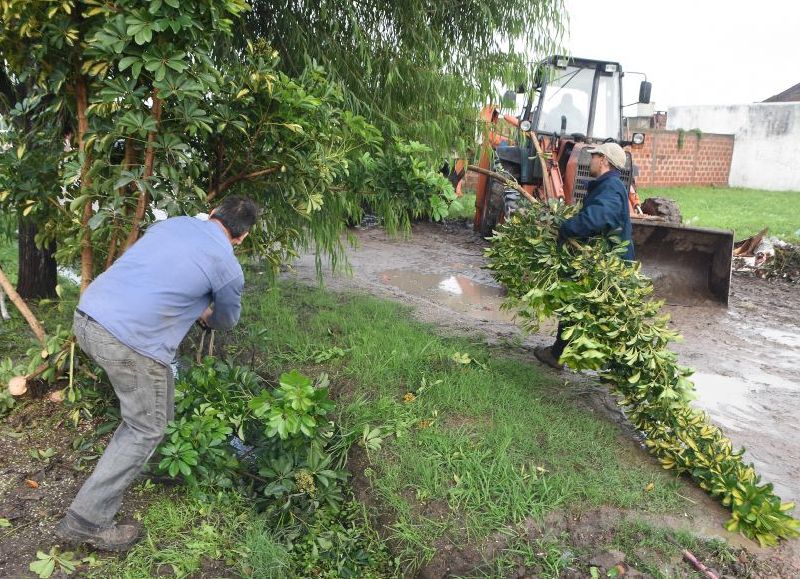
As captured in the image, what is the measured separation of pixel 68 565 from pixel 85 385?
1293 millimetres

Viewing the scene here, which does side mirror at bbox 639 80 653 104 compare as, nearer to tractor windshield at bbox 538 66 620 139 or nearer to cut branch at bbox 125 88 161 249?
tractor windshield at bbox 538 66 620 139

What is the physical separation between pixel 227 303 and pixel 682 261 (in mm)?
6270

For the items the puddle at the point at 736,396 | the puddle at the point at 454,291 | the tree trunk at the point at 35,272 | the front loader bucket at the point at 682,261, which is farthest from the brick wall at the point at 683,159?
the tree trunk at the point at 35,272

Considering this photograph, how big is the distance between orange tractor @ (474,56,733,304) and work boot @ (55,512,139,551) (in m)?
5.44

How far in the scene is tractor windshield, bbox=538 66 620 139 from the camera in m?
9.25

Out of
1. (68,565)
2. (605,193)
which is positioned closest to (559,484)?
(605,193)

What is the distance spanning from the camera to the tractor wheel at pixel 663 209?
31.1ft

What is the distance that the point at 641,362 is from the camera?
3.94 meters

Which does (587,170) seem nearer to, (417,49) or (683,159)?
(417,49)

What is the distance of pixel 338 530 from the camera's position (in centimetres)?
369

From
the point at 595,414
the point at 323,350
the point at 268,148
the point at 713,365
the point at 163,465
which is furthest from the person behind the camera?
the point at 713,365

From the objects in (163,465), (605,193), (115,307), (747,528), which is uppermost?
(605,193)

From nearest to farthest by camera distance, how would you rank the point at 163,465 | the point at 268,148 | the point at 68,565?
the point at 68,565
the point at 163,465
the point at 268,148

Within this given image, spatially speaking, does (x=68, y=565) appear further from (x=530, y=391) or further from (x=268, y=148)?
(x=530, y=391)
